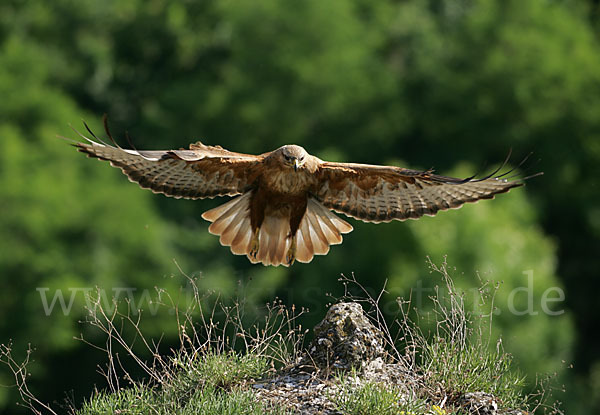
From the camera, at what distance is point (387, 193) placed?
7.25m

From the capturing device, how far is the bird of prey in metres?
7.00

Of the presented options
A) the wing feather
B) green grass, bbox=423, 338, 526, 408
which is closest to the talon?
the wing feather

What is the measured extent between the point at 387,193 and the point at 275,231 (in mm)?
1031

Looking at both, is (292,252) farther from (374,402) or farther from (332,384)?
(374,402)

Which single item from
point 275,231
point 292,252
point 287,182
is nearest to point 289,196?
point 287,182

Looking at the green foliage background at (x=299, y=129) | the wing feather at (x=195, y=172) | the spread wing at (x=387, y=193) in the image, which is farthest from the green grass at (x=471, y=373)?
the green foliage background at (x=299, y=129)

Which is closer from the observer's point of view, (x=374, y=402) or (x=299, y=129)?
(x=374, y=402)

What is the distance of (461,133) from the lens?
32.2 m

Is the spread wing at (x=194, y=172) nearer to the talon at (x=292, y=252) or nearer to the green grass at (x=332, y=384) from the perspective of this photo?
the talon at (x=292, y=252)

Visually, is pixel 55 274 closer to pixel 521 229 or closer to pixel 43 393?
pixel 43 393

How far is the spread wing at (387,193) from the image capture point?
694cm

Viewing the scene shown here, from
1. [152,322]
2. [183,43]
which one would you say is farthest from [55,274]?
[183,43]

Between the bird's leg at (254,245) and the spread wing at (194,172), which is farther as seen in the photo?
the bird's leg at (254,245)

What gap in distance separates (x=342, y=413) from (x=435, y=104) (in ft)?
95.1
